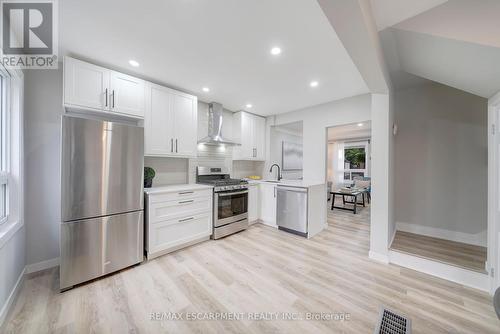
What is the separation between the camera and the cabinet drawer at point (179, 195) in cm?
234

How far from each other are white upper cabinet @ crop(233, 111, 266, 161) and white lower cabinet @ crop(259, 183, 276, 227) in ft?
2.86

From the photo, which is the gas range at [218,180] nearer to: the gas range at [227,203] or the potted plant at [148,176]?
the gas range at [227,203]

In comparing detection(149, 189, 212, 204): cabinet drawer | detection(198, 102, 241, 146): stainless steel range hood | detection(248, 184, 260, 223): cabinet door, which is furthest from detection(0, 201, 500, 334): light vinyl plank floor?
detection(198, 102, 241, 146): stainless steel range hood

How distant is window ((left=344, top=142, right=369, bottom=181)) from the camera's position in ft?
22.3

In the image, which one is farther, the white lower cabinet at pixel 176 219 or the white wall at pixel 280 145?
the white wall at pixel 280 145

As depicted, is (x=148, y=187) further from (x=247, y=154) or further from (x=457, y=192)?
(x=457, y=192)

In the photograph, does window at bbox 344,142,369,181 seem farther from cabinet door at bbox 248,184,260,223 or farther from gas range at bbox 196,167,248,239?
gas range at bbox 196,167,248,239

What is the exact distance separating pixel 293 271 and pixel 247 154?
8.56ft

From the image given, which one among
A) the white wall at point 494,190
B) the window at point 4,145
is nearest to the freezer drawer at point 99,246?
the window at point 4,145

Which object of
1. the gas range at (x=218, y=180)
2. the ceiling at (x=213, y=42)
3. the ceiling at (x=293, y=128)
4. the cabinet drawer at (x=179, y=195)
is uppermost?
the ceiling at (x=213, y=42)

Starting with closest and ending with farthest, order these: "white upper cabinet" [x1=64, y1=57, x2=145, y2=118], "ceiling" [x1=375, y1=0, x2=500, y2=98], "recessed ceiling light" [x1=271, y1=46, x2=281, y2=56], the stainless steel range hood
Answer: "ceiling" [x1=375, y1=0, x2=500, y2=98], "recessed ceiling light" [x1=271, y1=46, x2=281, y2=56], "white upper cabinet" [x1=64, y1=57, x2=145, y2=118], the stainless steel range hood

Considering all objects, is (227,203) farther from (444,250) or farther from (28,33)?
(444,250)

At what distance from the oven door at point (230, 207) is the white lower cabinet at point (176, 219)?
0.40 feet

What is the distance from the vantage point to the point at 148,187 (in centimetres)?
272
